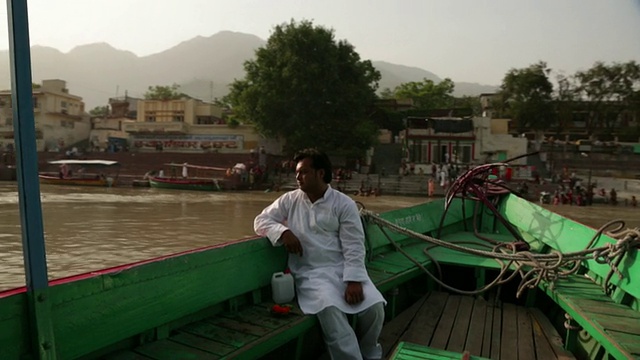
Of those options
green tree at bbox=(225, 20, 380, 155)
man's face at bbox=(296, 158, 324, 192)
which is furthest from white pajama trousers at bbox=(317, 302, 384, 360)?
green tree at bbox=(225, 20, 380, 155)

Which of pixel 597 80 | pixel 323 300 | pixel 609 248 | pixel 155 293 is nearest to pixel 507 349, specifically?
pixel 609 248

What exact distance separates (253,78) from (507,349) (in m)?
27.0

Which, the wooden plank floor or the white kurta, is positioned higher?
the white kurta

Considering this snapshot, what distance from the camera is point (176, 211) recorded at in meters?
15.0

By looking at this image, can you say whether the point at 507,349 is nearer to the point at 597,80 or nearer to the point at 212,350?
the point at 212,350

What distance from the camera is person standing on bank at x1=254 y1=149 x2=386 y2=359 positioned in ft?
8.14

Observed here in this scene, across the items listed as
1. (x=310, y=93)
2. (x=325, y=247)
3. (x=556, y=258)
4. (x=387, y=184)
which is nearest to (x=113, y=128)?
(x=310, y=93)

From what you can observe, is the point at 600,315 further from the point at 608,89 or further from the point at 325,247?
the point at 608,89

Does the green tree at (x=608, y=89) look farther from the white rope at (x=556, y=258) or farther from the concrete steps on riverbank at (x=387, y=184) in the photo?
the white rope at (x=556, y=258)

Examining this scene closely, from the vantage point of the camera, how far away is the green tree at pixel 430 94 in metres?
44.6

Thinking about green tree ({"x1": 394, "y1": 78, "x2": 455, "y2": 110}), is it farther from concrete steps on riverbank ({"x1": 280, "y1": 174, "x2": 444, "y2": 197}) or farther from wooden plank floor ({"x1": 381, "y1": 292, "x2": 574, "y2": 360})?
wooden plank floor ({"x1": 381, "y1": 292, "x2": 574, "y2": 360})

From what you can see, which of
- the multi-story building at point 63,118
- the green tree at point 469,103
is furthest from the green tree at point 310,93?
the green tree at point 469,103

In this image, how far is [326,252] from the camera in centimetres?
268

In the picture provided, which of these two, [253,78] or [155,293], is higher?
[253,78]
